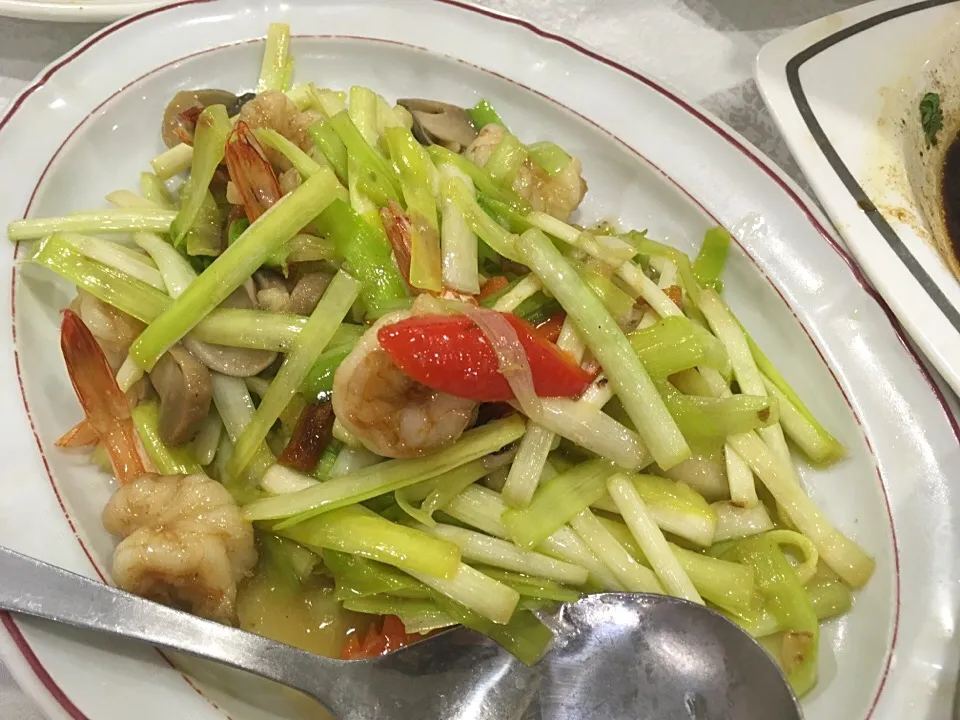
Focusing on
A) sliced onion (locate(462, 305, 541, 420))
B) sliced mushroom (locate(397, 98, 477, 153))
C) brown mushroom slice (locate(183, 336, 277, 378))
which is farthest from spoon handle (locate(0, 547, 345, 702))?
→ sliced mushroom (locate(397, 98, 477, 153))

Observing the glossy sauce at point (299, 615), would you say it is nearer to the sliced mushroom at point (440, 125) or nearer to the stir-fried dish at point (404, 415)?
the stir-fried dish at point (404, 415)

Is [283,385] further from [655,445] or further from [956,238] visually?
[956,238]

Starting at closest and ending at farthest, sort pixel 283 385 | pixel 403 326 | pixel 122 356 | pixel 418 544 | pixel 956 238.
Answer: pixel 403 326 → pixel 418 544 → pixel 283 385 → pixel 122 356 → pixel 956 238

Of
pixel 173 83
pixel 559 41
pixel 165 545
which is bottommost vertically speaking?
pixel 165 545

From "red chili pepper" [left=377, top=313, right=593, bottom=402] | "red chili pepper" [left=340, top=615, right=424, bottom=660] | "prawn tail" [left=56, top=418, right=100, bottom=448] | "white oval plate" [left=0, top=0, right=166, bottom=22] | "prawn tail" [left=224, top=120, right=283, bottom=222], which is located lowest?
"red chili pepper" [left=340, top=615, right=424, bottom=660]

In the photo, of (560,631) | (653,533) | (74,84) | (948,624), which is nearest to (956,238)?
(948,624)

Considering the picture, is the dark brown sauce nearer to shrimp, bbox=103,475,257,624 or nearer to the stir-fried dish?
the stir-fried dish
